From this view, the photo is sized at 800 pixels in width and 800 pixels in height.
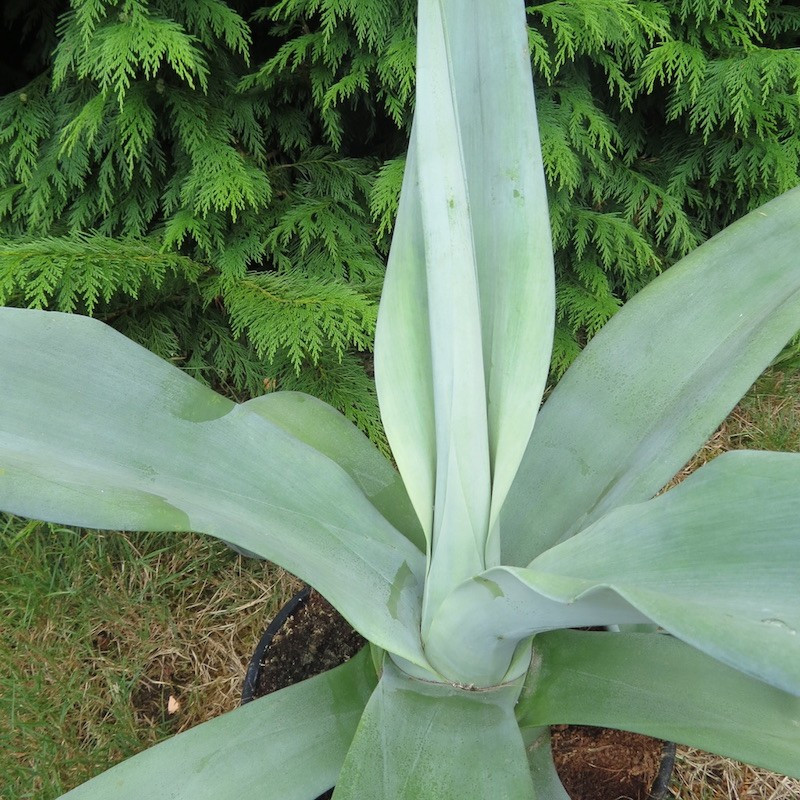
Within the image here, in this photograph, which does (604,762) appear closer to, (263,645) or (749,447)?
(263,645)

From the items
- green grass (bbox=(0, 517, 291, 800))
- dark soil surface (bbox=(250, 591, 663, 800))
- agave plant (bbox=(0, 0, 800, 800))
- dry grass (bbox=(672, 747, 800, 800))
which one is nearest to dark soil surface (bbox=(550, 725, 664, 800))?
dark soil surface (bbox=(250, 591, 663, 800))

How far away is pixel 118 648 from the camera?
1.27m

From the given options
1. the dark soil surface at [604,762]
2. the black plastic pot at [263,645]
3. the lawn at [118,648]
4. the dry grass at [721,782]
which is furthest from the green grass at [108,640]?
the dry grass at [721,782]

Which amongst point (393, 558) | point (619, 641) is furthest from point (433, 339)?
point (619, 641)

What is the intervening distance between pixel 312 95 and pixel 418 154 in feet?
3.23

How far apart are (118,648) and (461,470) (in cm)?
91

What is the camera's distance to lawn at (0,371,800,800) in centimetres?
114

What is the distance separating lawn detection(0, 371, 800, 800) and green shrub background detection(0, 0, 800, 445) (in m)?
0.36

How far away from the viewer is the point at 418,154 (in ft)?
1.86

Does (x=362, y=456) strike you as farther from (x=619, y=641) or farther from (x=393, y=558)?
(x=619, y=641)

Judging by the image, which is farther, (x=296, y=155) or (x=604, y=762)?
(x=296, y=155)

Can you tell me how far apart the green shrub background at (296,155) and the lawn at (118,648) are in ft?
1.17

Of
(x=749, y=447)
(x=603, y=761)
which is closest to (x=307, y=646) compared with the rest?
(x=603, y=761)

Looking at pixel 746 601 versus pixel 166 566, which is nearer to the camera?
pixel 746 601
